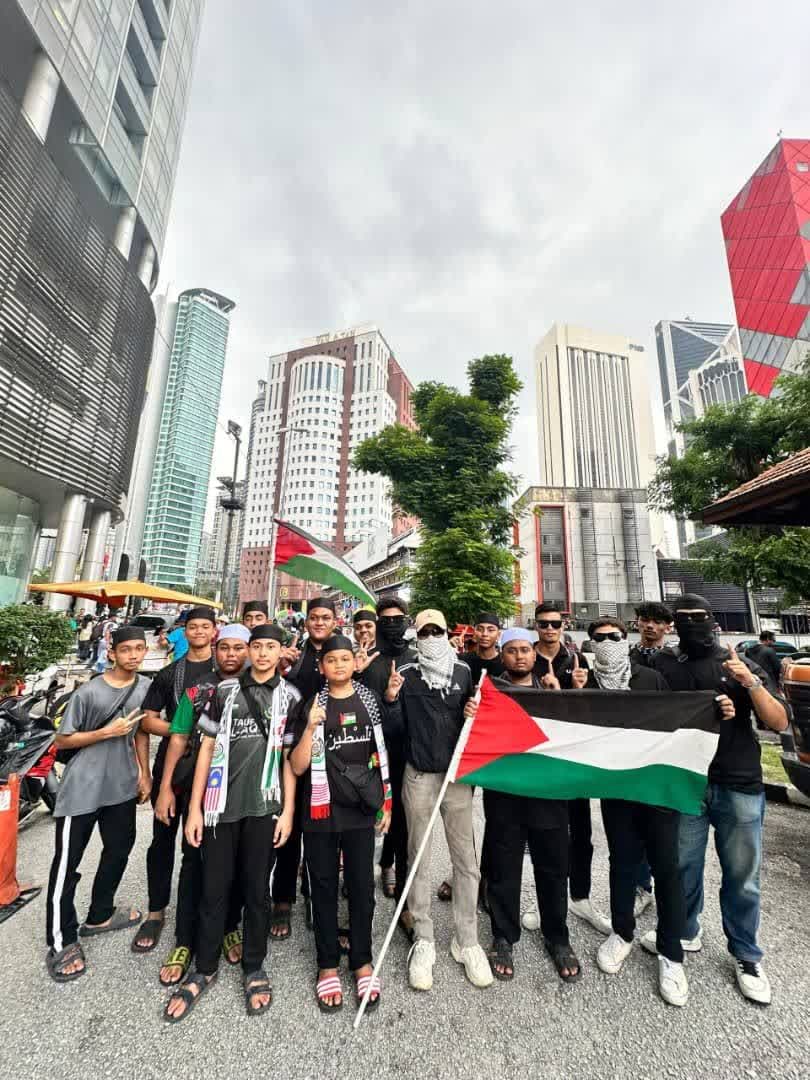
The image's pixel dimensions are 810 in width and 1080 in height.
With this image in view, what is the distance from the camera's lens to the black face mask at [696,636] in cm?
307

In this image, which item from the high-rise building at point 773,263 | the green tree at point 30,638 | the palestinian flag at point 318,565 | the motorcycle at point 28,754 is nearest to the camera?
the motorcycle at point 28,754

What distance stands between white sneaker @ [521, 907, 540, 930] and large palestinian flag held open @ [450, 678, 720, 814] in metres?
1.04

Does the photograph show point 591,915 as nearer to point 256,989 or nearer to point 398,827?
point 398,827

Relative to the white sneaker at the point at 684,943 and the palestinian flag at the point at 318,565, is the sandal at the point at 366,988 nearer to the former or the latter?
the white sneaker at the point at 684,943

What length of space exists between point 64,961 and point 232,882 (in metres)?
1.02

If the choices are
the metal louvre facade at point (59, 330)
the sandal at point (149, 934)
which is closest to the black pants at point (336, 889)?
the sandal at point (149, 934)

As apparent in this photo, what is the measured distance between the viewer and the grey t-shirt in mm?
2838

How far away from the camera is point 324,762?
8.80 ft

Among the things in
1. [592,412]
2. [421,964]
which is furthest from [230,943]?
[592,412]

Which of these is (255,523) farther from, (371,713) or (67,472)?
(371,713)

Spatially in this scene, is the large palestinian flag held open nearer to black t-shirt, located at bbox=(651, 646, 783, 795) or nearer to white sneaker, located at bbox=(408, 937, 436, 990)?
black t-shirt, located at bbox=(651, 646, 783, 795)

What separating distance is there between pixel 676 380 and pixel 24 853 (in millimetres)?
206054

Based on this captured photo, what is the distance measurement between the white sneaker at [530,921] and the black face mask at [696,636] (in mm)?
2114

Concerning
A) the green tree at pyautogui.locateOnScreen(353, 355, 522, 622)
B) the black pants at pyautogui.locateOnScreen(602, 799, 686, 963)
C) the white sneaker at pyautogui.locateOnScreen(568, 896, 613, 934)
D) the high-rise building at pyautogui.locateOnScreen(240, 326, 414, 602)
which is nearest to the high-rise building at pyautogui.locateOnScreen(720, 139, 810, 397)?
the green tree at pyautogui.locateOnScreen(353, 355, 522, 622)
